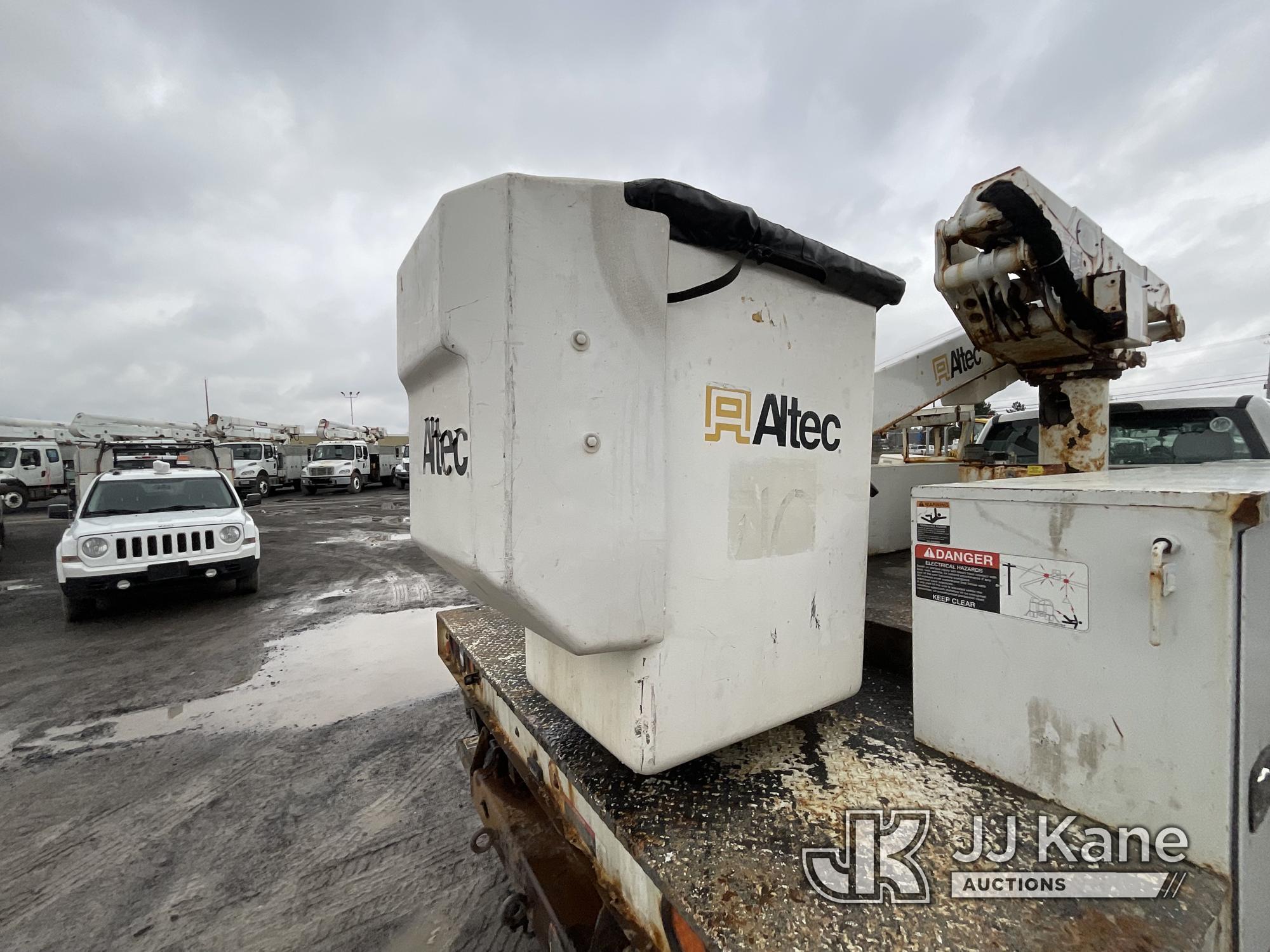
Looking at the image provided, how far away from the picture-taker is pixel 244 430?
24578 mm

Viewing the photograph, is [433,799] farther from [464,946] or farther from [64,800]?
[64,800]

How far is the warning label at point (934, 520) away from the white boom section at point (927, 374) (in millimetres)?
1558

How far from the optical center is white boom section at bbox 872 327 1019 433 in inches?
117

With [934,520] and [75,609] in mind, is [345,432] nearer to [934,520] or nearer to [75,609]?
[75,609]

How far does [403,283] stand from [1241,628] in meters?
1.98

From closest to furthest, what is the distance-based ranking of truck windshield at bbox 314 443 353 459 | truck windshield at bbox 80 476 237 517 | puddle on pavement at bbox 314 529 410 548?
truck windshield at bbox 80 476 237 517
puddle on pavement at bbox 314 529 410 548
truck windshield at bbox 314 443 353 459

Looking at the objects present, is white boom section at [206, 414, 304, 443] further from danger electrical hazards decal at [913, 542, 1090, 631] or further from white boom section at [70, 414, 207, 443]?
danger electrical hazards decal at [913, 542, 1090, 631]

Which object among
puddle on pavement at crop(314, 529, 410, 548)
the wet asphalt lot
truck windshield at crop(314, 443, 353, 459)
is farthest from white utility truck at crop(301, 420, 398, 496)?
the wet asphalt lot

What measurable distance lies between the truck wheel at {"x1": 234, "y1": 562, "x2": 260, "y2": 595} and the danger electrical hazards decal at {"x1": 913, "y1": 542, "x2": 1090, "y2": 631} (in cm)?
744

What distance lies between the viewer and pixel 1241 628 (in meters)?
1.03

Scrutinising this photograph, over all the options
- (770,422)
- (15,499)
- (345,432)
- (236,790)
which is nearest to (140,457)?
(236,790)

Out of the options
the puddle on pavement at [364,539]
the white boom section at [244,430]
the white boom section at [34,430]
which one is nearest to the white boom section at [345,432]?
the white boom section at [244,430]

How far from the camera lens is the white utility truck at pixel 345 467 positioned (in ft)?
72.2
